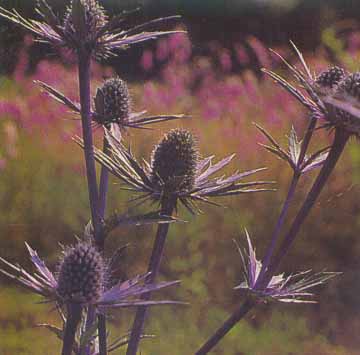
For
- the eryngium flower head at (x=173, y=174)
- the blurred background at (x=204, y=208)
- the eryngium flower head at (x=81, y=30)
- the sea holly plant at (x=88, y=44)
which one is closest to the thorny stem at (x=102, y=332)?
the sea holly plant at (x=88, y=44)

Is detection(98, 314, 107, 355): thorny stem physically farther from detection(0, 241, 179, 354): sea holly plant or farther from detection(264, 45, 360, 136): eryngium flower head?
detection(264, 45, 360, 136): eryngium flower head

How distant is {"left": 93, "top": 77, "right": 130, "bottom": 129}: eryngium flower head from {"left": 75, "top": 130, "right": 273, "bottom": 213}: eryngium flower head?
0.05 metres

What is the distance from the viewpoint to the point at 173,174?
29.7 inches

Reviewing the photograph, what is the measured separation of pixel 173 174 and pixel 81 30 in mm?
182

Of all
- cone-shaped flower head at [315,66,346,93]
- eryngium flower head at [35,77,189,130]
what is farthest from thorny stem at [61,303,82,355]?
cone-shaped flower head at [315,66,346,93]

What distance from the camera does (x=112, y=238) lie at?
223 centimetres

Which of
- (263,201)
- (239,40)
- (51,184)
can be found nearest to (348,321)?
(263,201)

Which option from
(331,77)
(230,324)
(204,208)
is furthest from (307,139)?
(204,208)

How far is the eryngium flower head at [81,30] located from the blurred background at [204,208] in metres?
1.29

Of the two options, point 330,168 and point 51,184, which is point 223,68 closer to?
point 51,184

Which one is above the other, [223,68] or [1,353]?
[223,68]

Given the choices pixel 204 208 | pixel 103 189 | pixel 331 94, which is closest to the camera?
pixel 331 94

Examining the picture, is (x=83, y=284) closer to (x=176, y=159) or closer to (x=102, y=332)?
(x=102, y=332)

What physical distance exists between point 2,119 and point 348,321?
127 centimetres
